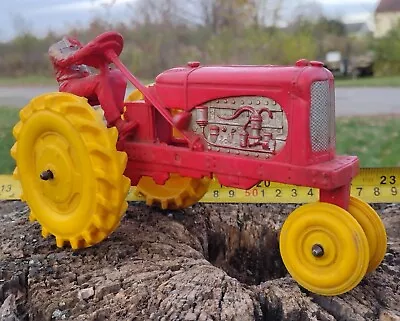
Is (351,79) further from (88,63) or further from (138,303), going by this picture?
(138,303)

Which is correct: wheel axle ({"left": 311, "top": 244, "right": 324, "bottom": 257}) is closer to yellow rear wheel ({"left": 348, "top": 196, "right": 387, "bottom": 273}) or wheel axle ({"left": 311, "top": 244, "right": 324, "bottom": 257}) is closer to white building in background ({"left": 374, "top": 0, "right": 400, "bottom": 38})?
yellow rear wheel ({"left": 348, "top": 196, "right": 387, "bottom": 273})

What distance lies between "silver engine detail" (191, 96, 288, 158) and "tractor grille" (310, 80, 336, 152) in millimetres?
77

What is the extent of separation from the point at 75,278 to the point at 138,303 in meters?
0.24

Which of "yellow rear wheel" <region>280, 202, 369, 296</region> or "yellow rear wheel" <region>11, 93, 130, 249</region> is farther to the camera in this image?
"yellow rear wheel" <region>11, 93, 130, 249</region>

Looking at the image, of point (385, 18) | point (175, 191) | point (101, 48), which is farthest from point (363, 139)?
point (101, 48)

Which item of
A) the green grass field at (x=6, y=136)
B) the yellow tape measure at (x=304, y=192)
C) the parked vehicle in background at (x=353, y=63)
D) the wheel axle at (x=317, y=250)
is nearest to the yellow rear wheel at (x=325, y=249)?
the wheel axle at (x=317, y=250)

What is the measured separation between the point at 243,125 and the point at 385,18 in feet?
7.19

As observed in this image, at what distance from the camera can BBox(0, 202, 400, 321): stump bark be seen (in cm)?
155

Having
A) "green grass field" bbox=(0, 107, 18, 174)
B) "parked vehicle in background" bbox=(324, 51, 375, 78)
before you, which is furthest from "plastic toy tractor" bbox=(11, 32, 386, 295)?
"parked vehicle in background" bbox=(324, 51, 375, 78)

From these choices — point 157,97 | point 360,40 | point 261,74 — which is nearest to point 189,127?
point 157,97

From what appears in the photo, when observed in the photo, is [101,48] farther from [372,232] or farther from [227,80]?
[372,232]

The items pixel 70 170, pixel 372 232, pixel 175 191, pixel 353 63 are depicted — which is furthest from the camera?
pixel 353 63

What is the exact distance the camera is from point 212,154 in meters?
1.77

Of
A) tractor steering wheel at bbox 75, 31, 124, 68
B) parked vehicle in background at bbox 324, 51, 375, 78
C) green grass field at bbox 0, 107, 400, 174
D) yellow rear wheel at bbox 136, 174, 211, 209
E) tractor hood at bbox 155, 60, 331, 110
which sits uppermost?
tractor steering wheel at bbox 75, 31, 124, 68
